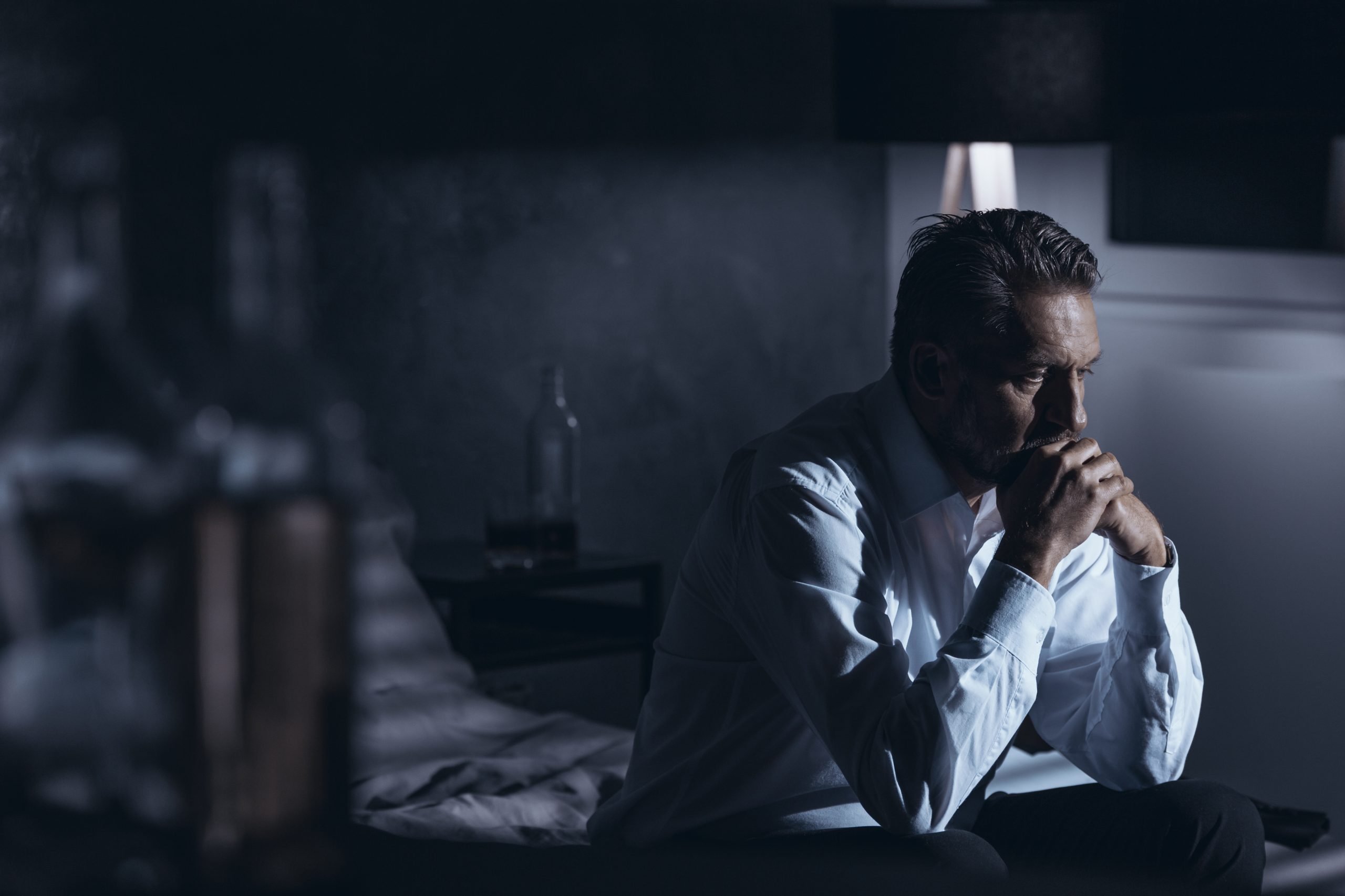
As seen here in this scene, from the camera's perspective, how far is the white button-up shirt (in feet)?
4.16

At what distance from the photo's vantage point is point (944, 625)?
1.48 metres

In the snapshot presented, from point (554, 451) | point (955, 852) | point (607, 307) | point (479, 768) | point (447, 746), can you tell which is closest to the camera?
point (955, 852)

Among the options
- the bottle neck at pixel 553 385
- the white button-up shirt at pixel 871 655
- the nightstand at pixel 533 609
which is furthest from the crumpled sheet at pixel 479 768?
the bottle neck at pixel 553 385

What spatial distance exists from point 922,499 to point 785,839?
34cm

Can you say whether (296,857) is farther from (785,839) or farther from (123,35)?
→ (123,35)

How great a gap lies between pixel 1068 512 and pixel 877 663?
0.84ft

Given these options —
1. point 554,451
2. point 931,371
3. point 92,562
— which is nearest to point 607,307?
point 554,451

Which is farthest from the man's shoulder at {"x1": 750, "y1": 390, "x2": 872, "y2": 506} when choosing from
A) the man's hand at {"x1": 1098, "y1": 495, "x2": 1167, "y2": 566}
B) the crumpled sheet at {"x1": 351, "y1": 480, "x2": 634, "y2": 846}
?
the crumpled sheet at {"x1": 351, "y1": 480, "x2": 634, "y2": 846}

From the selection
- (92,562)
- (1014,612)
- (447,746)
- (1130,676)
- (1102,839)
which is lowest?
(447,746)

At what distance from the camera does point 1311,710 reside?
2926 mm

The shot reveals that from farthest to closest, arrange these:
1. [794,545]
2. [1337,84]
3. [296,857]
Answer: [794,545] < [1337,84] < [296,857]

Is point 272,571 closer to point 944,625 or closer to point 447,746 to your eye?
point 944,625

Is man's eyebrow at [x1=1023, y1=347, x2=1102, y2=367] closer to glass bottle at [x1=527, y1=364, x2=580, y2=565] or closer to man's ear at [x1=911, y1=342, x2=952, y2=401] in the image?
man's ear at [x1=911, y1=342, x2=952, y2=401]

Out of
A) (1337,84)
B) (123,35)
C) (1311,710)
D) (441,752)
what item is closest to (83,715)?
(1337,84)
